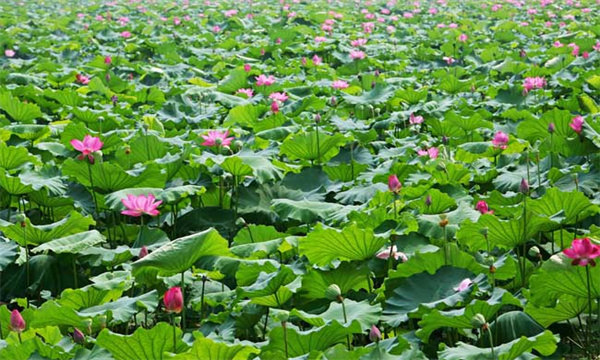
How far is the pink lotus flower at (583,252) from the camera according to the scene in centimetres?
185

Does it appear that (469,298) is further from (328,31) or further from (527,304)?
(328,31)

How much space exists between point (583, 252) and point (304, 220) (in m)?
1.04

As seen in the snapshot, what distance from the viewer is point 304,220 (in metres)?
2.71

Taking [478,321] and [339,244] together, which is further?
[339,244]

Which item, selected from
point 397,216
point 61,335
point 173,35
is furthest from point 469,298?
point 173,35

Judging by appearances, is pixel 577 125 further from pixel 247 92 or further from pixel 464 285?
pixel 247 92

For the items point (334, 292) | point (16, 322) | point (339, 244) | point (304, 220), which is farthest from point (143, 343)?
point (304, 220)


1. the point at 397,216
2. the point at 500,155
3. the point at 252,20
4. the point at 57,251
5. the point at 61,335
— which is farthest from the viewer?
the point at 252,20

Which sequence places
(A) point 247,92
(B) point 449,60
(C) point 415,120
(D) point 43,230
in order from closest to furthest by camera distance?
(D) point 43,230 < (C) point 415,120 < (A) point 247,92 < (B) point 449,60

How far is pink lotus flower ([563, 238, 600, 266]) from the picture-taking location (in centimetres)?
185

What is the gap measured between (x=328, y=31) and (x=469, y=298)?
635 centimetres

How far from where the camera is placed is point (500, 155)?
335 cm

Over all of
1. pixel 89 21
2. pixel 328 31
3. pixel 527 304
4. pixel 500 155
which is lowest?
pixel 89 21

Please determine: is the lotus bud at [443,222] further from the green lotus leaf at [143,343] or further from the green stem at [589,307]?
the green lotus leaf at [143,343]
